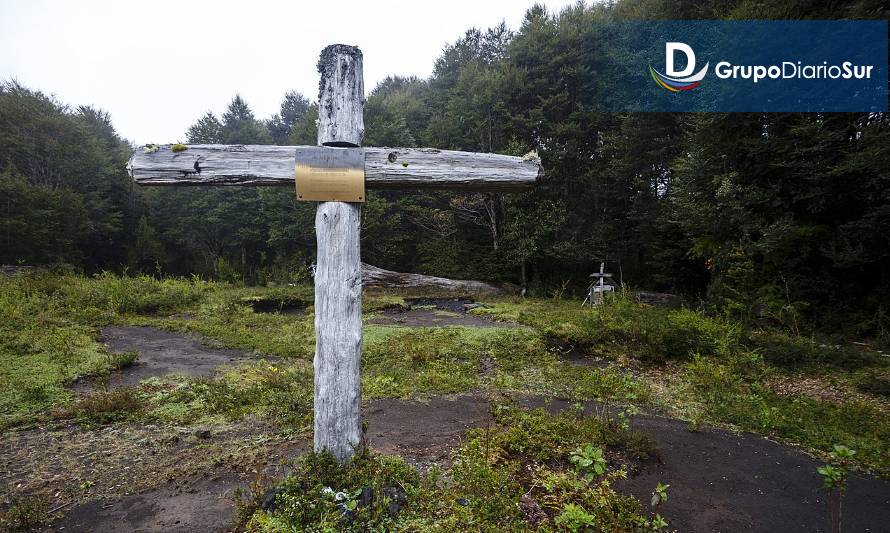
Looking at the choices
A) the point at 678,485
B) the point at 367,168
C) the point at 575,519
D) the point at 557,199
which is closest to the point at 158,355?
the point at 367,168

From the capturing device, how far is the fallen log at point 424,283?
19500 mm

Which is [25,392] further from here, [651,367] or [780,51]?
[780,51]

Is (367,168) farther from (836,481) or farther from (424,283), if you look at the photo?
(424,283)

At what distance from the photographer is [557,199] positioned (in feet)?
68.0

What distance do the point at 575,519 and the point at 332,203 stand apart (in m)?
3.15

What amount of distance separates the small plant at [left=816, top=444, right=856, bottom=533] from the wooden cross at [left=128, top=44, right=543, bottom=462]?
3444mm

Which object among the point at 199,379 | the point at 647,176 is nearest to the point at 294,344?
the point at 199,379

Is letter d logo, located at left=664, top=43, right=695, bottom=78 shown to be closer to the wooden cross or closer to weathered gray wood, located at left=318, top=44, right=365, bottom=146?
weathered gray wood, located at left=318, top=44, right=365, bottom=146

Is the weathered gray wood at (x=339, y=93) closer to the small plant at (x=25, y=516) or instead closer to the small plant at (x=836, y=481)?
the small plant at (x=25, y=516)

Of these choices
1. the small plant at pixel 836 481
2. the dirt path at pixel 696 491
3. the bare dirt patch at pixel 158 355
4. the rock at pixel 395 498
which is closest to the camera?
the small plant at pixel 836 481

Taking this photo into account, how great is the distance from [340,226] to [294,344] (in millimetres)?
6746

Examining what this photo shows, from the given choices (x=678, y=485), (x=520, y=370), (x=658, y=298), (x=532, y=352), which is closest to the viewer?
(x=678, y=485)

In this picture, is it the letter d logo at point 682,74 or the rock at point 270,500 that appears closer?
the rock at point 270,500

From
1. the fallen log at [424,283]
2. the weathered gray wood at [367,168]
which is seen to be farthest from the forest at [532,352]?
the weathered gray wood at [367,168]
